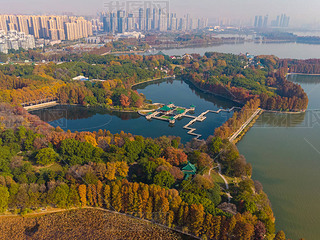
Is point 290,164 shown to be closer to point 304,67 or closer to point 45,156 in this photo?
point 45,156

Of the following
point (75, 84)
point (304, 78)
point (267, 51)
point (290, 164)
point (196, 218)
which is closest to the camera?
point (196, 218)

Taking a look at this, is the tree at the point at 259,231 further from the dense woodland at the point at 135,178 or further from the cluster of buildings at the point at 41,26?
the cluster of buildings at the point at 41,26

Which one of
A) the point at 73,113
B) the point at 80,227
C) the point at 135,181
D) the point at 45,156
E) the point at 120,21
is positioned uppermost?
the point at 120,21

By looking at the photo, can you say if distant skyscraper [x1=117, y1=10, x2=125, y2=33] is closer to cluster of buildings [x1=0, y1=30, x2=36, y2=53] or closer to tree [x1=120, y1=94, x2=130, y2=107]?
cluster of buildings [x1=0, y1=30, x2=36, y2=53]

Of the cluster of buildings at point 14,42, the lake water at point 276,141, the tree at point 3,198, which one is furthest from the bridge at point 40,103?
the cluster of buildings at point 14,42

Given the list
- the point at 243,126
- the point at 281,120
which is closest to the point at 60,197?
the point at 243,126

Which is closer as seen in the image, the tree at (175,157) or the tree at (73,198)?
the tree at (73,198)
